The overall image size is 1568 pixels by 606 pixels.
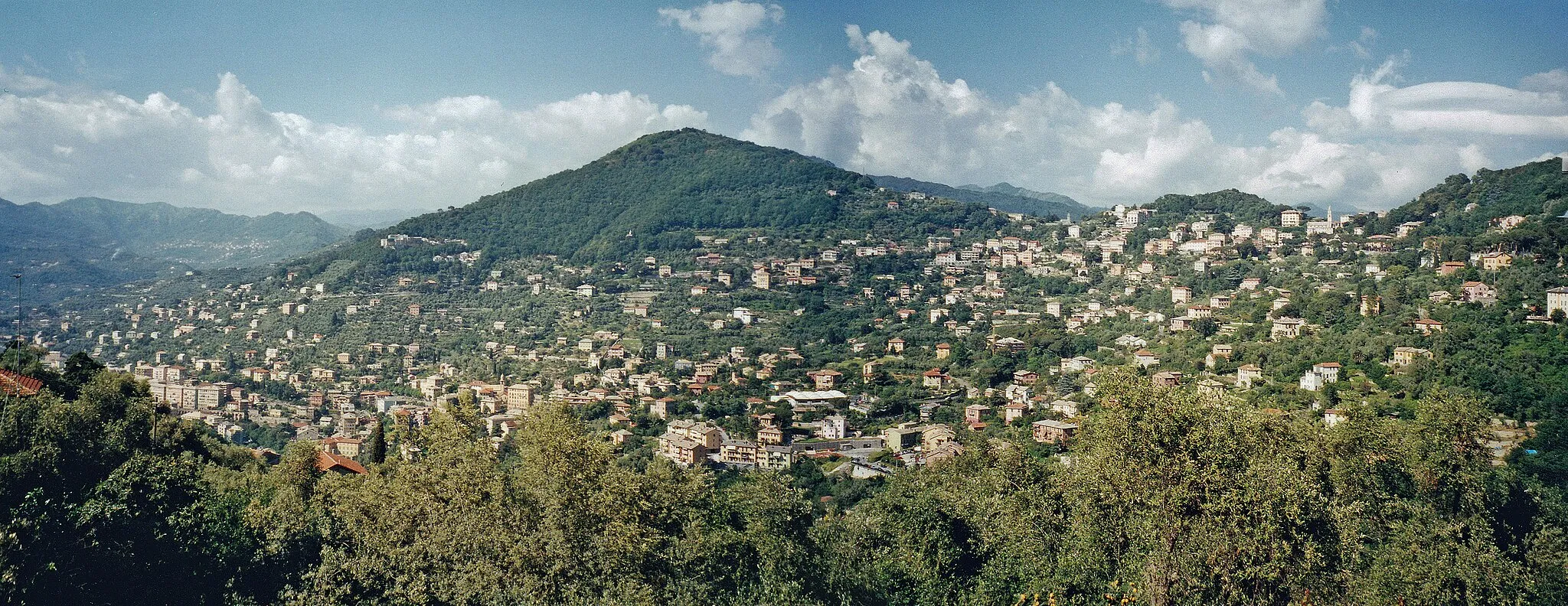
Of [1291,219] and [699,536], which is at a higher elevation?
[1291,219]

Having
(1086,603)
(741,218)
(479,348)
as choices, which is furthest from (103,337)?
(1086,603)

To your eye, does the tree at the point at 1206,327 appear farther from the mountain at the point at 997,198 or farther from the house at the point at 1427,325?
the mountain at the point at 997,198

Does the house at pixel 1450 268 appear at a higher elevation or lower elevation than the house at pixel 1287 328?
higher

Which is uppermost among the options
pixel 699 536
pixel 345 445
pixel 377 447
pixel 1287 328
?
pixel 1287 328

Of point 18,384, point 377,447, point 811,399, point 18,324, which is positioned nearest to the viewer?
point 18,384

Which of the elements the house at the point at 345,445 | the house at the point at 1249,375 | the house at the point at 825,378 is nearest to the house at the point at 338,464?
the house at the point at 345,445

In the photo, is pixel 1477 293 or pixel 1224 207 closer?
pixel 1477 293

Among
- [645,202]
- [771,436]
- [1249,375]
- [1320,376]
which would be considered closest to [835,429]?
[771,436]

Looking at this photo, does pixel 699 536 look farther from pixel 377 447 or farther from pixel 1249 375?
pixel 1249 375
